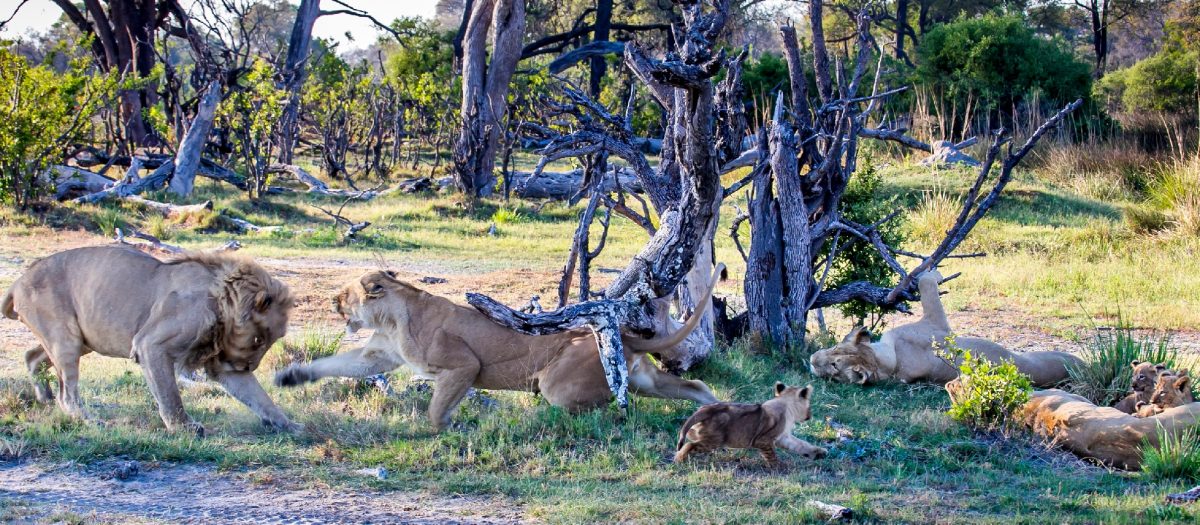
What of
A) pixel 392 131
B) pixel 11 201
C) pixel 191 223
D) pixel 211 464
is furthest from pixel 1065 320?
pixel 392 131

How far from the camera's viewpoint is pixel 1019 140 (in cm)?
2134

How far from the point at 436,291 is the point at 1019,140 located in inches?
539

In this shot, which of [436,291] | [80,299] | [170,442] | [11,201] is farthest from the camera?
[11,201]

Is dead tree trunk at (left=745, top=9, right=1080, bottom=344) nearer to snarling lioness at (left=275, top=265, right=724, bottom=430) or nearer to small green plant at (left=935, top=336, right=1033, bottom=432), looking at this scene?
small green plant at (left=935, top=336, right=1033, bottom=432)

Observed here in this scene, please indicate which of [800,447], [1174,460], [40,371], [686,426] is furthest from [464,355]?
[1174,460]

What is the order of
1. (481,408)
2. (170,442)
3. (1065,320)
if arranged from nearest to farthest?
1. (170,442)
2. (481,408)
3. (1065,320)

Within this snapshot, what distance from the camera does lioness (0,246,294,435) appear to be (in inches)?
235

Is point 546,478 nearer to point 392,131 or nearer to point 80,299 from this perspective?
point 80,299

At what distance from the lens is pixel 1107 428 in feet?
19.7

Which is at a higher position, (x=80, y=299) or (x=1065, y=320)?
(x=80, y=299)

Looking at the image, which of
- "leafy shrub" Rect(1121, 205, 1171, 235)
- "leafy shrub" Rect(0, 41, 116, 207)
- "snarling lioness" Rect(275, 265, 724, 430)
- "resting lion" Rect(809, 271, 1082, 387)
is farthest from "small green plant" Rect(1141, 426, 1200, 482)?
"leafy shrub" Rect(0, 41, 116, 207)

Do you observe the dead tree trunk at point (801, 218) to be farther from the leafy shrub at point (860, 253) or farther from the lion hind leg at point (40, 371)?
the lion hind leg at point (40, 371)

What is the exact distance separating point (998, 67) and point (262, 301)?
2195cm

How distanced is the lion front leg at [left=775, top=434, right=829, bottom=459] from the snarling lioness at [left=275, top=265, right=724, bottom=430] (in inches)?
33.2
